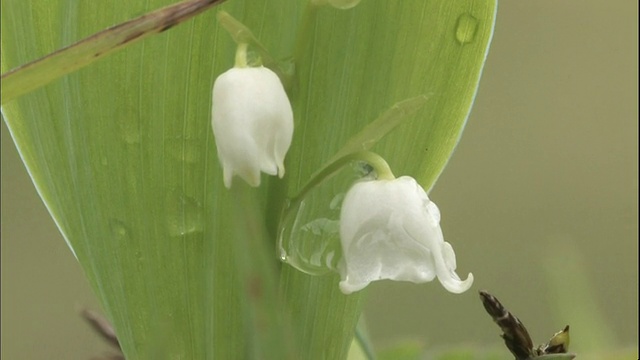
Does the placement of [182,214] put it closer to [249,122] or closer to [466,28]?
[249,122]

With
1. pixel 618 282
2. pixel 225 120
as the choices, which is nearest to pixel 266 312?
pixel 225 120

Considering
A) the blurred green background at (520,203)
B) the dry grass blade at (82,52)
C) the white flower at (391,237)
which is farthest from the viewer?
the blurred green background at (520,203)

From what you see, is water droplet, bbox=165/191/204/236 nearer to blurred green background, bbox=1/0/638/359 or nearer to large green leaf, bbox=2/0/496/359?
large green leaf, bbox=2/0/496/359

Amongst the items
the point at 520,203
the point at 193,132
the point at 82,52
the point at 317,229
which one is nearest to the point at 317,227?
the point at 317,229

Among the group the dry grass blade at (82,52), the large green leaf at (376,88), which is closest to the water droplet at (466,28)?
the large green leaf at (376,88)

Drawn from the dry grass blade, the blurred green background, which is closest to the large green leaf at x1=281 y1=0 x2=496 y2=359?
the dry grass blade

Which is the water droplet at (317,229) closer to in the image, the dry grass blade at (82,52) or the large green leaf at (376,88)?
the large green leaf at (376,88)

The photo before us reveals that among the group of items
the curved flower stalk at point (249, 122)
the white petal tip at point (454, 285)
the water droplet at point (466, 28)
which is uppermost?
the water droplet at point (466, 28)
